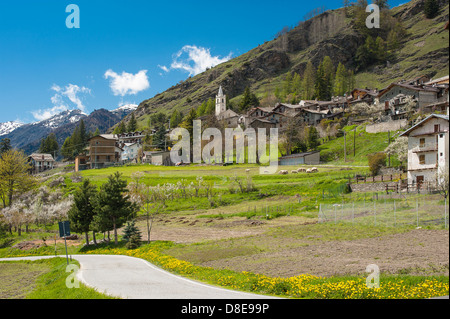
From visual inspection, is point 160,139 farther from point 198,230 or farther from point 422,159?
point 422,159

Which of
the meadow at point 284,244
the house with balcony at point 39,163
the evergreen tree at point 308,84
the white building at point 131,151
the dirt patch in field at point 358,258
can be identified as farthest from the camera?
the evergreen tree at point 308,84

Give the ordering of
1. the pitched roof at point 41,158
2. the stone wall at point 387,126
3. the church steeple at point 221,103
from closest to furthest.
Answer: the stone wall at point 387,126 < the pitched roof at point 41,158 < the church steeple at point 221,103

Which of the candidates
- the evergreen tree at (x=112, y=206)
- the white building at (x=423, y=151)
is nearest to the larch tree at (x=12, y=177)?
the evergreen tree at (x=112, y=206)

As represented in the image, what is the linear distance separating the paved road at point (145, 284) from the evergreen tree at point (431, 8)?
218661mm

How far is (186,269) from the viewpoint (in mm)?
19453

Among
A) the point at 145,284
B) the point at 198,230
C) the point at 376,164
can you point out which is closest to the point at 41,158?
the point at 198,230

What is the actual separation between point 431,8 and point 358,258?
707ft

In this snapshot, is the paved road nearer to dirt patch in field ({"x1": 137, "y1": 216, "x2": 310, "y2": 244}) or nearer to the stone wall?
dirt patch in field ({"x1": 137, "y1": 216, "x2": 310, "y2": 244})

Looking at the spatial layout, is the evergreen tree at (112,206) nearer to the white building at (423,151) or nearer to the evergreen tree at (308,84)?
the white building at (423,151)

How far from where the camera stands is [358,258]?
1900 centimetres

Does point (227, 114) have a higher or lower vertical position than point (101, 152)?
higher

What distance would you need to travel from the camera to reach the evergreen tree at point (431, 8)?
186 meters

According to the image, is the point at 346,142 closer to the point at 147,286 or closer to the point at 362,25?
the point at 147,286
